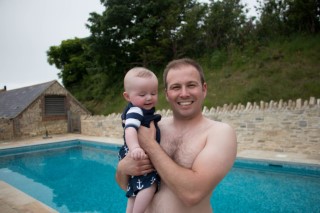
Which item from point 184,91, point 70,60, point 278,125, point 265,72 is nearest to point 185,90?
point 184,91

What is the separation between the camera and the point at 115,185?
7645mm

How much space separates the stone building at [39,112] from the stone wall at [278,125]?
11.9 metres

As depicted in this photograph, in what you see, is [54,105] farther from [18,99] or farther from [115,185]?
[115,185]

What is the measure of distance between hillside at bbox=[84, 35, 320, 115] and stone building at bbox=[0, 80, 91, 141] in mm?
7220

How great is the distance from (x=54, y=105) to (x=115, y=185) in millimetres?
12598

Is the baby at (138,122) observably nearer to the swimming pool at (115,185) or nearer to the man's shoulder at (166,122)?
the man's shoulder at (166,122)

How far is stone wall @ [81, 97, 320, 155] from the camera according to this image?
829 cm

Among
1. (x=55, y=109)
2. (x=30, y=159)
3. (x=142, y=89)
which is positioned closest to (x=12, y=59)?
(x=55, y=109)

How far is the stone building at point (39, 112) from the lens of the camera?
637 inches

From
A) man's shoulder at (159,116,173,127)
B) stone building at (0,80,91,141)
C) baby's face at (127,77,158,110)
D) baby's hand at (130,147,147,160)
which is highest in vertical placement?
baby's face at (127,77,158,110)

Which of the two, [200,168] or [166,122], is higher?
[166,122]

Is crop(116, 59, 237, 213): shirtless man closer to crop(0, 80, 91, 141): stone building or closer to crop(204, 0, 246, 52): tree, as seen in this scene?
crop(204, 0, 246, 52): tree

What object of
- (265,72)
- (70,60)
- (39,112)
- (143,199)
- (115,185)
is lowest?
(115,185)

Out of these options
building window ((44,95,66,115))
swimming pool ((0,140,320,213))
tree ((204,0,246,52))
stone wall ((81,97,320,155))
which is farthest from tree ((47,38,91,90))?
stone wall ((81,97,320,155))
